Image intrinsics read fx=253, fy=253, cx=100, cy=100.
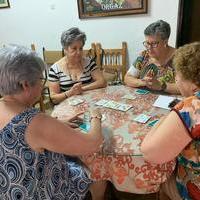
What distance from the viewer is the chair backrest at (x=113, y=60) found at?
11.3 feet

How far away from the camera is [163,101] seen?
178 centimetres

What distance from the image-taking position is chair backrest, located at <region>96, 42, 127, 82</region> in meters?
3.44

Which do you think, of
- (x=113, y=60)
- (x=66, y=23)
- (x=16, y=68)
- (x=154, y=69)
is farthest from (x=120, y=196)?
(x=66, y=23)

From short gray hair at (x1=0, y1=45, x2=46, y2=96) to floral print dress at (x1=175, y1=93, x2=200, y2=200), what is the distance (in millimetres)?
637

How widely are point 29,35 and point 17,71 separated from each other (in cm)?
326

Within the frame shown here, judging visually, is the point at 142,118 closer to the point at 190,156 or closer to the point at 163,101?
the point at 163,101

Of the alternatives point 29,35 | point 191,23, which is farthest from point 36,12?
point 191,23

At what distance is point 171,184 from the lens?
4.46 ft

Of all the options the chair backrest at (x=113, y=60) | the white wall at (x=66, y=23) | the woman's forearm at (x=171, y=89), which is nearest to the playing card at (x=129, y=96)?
the woman's forearm at (x=171, y=89)

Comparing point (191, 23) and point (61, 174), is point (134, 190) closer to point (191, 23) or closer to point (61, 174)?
point (61, 174)

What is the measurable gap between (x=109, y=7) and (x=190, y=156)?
8.79ft

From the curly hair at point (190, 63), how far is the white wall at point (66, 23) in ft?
7.22

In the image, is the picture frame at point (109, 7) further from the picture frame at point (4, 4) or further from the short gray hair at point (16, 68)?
the short gray hair at point (16, 68)

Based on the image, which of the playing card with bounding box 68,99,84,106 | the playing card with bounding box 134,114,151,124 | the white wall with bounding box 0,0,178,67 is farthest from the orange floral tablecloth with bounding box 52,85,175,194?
the white wall with bounding box 0,0,178,67
